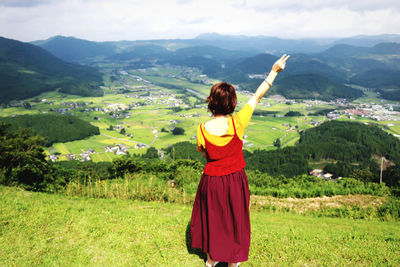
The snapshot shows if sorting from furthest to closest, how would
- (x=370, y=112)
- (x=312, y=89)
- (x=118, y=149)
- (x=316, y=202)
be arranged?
(x=312, y=89) < (x=370, y=112) < (x=118, y=149) < (x=316, y=202)

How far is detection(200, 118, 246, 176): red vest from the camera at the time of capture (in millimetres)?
2783

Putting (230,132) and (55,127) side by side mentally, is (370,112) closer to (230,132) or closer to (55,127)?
(55,127)

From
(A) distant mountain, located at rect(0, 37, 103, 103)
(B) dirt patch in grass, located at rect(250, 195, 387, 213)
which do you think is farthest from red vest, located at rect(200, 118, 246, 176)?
(A) distant mountain, located at rect(0, 37, 103, 103)

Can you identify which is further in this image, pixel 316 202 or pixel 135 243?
pixel 316 202

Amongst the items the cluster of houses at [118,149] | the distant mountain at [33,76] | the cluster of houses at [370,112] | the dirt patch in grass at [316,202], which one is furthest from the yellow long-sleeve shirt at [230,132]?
the distant mountain at [33,76]

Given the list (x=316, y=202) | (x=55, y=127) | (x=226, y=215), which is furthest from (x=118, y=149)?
(x=226, y=215)

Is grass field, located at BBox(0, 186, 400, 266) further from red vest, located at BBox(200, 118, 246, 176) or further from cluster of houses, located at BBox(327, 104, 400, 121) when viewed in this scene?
cluster of houses, located at BBox(327, 104, 400, 121)

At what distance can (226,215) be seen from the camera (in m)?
2.95

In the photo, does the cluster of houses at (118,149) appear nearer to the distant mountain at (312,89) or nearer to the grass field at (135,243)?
the grass field at (135,243)

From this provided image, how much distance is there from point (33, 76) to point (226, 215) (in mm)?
163596

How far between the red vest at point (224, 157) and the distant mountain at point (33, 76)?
120m

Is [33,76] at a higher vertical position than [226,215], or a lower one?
higher

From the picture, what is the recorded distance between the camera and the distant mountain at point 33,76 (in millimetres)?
109750

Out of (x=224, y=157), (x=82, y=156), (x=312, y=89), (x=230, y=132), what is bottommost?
(x=82, y=156)
